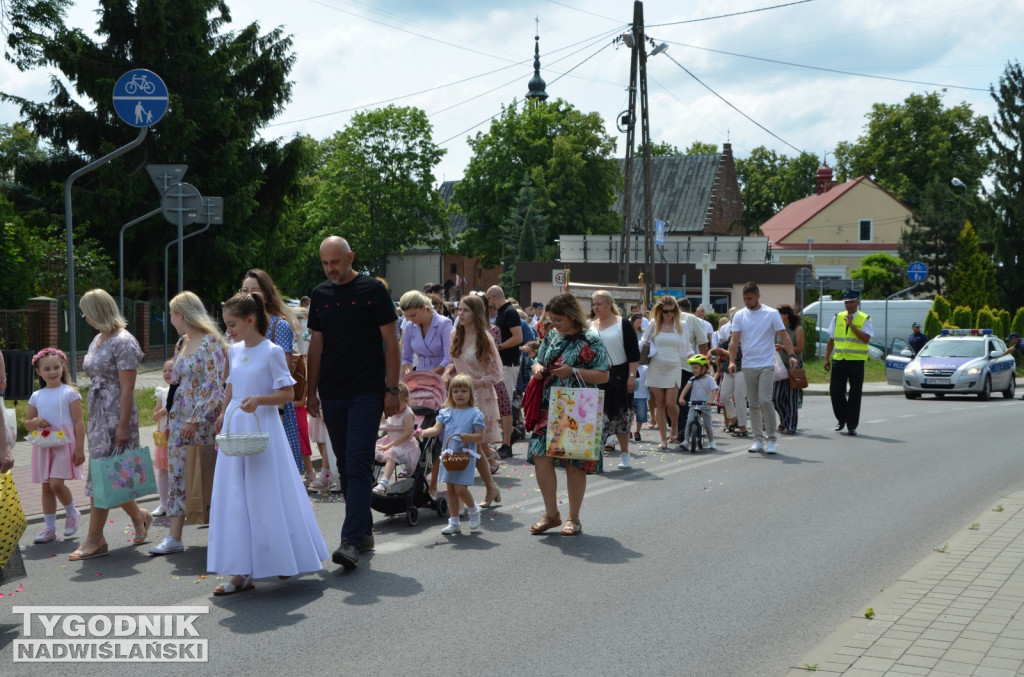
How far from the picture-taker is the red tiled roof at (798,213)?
3273 inches

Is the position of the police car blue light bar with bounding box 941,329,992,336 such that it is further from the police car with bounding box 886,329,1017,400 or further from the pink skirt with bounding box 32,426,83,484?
the pink skirt with bounding box 32,426,83,484

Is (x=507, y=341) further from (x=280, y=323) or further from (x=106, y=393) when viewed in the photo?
(x=106, y=393)

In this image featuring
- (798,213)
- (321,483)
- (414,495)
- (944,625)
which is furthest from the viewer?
(798,213)

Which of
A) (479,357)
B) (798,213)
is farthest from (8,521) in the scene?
(798,213)

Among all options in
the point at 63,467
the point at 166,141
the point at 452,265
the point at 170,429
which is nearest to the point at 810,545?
the point at 170,429

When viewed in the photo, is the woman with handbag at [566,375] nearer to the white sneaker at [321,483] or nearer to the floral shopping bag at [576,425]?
the floral shopping bag at [576,425]

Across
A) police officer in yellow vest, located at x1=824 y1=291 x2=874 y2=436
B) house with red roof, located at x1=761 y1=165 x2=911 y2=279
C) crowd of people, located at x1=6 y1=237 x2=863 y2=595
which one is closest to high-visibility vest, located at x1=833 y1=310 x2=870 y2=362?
police officer in yellow vest, located at x1=824 y1=291 x2=874 y2=436

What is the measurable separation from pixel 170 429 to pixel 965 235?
46881 millimetres

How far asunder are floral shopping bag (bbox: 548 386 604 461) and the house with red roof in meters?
75.5

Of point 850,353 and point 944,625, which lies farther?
point 850,353

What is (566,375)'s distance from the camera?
28.1ft

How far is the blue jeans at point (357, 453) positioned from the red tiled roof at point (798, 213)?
78.6 m

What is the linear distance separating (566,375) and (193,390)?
2.58 metres

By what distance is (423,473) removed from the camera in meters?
9.23
